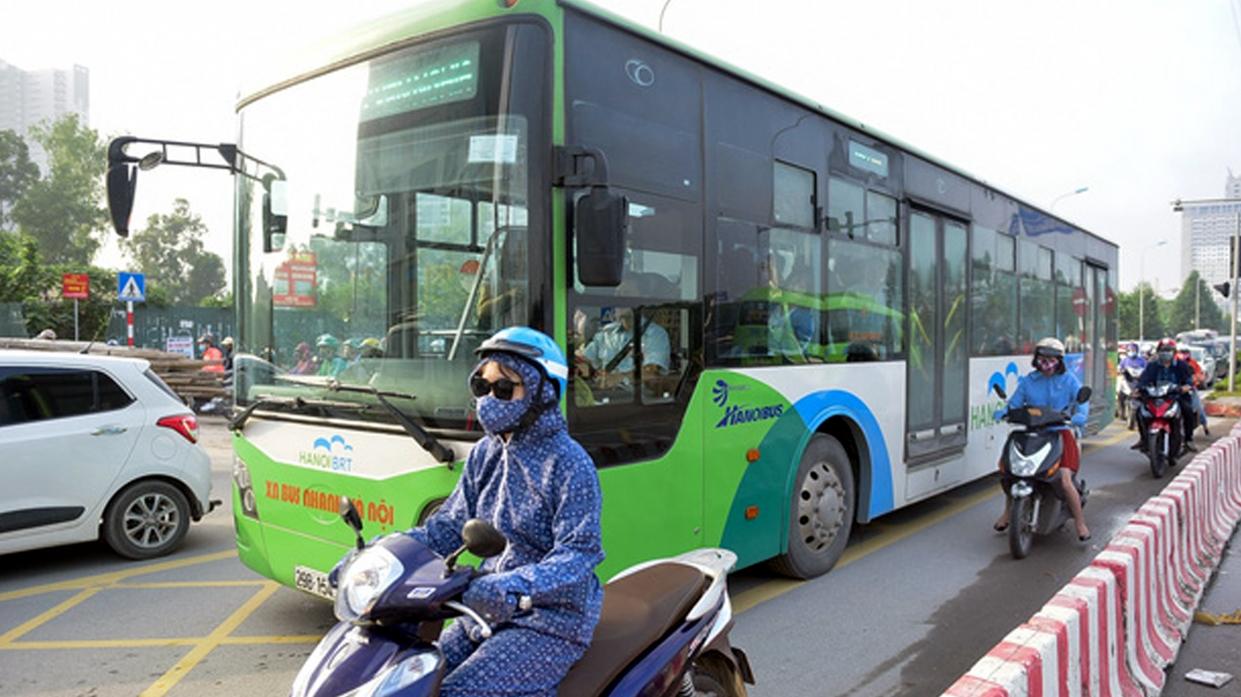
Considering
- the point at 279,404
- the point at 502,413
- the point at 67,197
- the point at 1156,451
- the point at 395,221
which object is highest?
the point at 67,197

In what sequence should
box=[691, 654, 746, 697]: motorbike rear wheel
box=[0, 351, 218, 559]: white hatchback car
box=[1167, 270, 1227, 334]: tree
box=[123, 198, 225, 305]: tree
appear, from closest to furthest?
box=[691, 654, 746, 697]: motorbike rear wheel < box=[0, 351, 218, 559]: white hatchback car < box=[123, 198, 225, 305]: tree < box=[1167, 270, 1227, 334]: tree

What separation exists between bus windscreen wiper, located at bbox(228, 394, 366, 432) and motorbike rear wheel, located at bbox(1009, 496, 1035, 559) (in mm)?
5039

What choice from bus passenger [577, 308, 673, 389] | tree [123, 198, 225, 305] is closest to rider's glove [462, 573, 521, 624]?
bus passenger [577, 308, 673, 389]

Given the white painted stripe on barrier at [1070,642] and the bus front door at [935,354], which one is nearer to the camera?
the white painted stripe on barrier at [1070,642]

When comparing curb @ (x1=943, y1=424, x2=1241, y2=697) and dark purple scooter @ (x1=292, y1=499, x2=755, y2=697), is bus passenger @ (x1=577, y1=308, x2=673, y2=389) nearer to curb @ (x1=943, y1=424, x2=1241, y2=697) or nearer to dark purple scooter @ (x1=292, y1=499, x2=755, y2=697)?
dark purple scooter @ (x1=292, y1=499, x2=755, y2=697)

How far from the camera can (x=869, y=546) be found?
23.4 ft

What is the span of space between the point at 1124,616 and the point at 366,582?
3.49 m

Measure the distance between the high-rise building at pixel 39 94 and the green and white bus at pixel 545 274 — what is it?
94.5 meters

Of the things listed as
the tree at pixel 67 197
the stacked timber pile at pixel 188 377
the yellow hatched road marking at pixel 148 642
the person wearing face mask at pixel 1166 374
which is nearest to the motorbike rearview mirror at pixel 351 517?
the yellow hatched road marking at pixel 148 642

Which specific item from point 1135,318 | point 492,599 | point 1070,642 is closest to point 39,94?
point 492,599

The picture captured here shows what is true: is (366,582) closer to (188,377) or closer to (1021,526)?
(1021,526)

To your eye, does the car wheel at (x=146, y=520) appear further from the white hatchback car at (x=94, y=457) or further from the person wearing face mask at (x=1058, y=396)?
the person wearing face mask at (x=1058, y=396)

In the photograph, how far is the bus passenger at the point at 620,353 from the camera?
4.24m

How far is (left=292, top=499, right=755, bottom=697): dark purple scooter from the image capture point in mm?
2135
